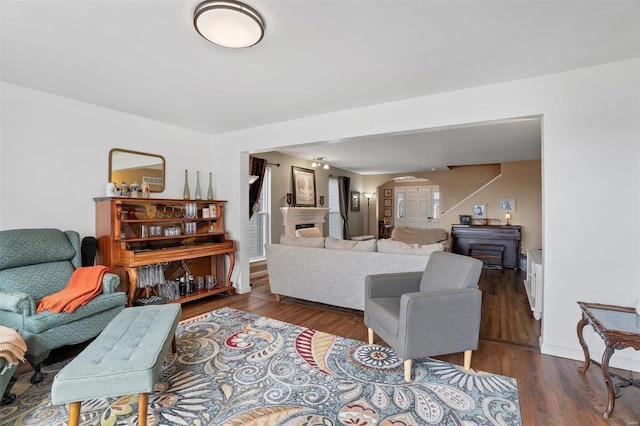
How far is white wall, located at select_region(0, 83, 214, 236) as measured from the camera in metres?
2.81

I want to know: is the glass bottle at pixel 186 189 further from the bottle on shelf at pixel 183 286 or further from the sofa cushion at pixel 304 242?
the sofa cushion at pixel 304 242

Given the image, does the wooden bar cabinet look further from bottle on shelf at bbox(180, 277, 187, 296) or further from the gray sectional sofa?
the gray sectional sofa

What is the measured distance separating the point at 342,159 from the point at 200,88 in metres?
4.49

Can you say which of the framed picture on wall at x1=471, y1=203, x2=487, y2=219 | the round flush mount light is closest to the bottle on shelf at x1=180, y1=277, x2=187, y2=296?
the round flush mount light

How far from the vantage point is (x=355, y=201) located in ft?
31.2

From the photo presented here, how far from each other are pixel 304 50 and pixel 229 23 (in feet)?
2.05

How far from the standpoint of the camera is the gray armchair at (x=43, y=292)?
2.19m

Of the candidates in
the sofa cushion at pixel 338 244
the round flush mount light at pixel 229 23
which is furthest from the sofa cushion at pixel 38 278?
the sofa cushion at pixel 338 244

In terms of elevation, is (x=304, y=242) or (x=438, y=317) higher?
(x=304, y=242)

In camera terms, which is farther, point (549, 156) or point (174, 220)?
point (174, 220)

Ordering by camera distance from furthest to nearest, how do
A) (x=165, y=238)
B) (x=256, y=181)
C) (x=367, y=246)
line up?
(x=256, y=181)
(x=165, y=238)
(x=367, y=246)

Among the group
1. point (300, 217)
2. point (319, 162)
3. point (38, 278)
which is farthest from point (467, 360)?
point (319, 162)

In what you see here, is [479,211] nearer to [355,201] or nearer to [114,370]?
[355,201]

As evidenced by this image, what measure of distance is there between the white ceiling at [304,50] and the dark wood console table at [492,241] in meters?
4.51
